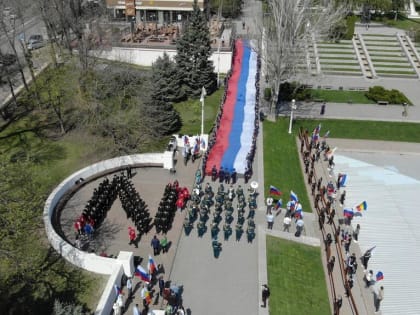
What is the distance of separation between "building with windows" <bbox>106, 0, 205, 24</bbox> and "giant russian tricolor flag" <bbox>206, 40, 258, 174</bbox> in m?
12.1

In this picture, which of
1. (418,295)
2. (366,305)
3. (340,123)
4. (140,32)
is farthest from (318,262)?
(140,32)

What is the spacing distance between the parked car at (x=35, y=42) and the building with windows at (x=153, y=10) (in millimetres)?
10546

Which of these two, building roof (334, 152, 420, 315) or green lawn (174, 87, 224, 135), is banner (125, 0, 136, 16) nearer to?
green lawn (174, 87, 224, 135)

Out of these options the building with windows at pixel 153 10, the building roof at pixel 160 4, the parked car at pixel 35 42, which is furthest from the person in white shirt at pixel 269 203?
the building roof at pixel 160 4

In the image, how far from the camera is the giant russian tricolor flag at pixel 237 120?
2652 cm

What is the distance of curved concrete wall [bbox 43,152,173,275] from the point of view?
17703 millimetres

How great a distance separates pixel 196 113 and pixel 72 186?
12.7 meters

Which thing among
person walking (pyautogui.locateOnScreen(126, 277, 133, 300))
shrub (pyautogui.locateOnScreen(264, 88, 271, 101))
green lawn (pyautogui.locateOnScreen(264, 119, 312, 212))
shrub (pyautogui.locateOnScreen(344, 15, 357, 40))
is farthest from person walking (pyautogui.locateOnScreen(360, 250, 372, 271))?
shrub (pyautogui.locateOnScreen(344, 15, 357, 40))

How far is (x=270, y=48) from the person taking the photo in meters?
31.2

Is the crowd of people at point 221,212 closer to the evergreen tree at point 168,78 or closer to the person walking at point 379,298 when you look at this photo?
the person walking at point 379,298

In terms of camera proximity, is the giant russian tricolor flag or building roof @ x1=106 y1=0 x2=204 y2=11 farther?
building roof @ x1=106 y1=0 x2=204 y2=11

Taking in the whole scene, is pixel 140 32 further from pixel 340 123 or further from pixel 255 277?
pixel 255 277

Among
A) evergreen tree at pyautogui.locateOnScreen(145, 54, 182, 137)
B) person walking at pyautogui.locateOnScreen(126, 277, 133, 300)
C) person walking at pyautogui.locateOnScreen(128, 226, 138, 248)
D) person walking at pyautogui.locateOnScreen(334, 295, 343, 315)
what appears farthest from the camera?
evergreen tree at pyautogui.locateOnScreen(145, 54, 182, 137)

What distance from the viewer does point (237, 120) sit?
3147 centimetres
